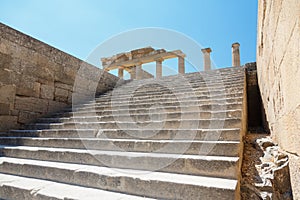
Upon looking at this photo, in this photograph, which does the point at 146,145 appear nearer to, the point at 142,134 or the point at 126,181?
the point at 142,134

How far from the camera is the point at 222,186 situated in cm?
130

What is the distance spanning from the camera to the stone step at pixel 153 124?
218 cm

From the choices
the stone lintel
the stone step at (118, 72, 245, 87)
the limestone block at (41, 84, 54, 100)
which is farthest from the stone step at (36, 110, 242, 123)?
the stone lintel

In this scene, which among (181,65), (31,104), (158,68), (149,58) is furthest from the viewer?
(149,58)

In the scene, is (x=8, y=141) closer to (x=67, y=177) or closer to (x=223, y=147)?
(x=67, y=177)

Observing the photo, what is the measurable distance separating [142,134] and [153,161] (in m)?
0.63

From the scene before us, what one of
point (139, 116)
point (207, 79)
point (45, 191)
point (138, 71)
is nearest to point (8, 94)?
point (139, 116)

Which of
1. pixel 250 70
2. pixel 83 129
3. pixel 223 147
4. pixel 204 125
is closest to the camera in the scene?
pixel 223 147

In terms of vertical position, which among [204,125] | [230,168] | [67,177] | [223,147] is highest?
[204,125]

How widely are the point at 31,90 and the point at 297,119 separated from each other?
3.95m

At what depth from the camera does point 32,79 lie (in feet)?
12.2

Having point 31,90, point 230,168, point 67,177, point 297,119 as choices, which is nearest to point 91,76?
point 31,90

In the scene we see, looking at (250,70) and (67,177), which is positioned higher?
(250,70)

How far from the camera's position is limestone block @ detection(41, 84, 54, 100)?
3902 millimetres
